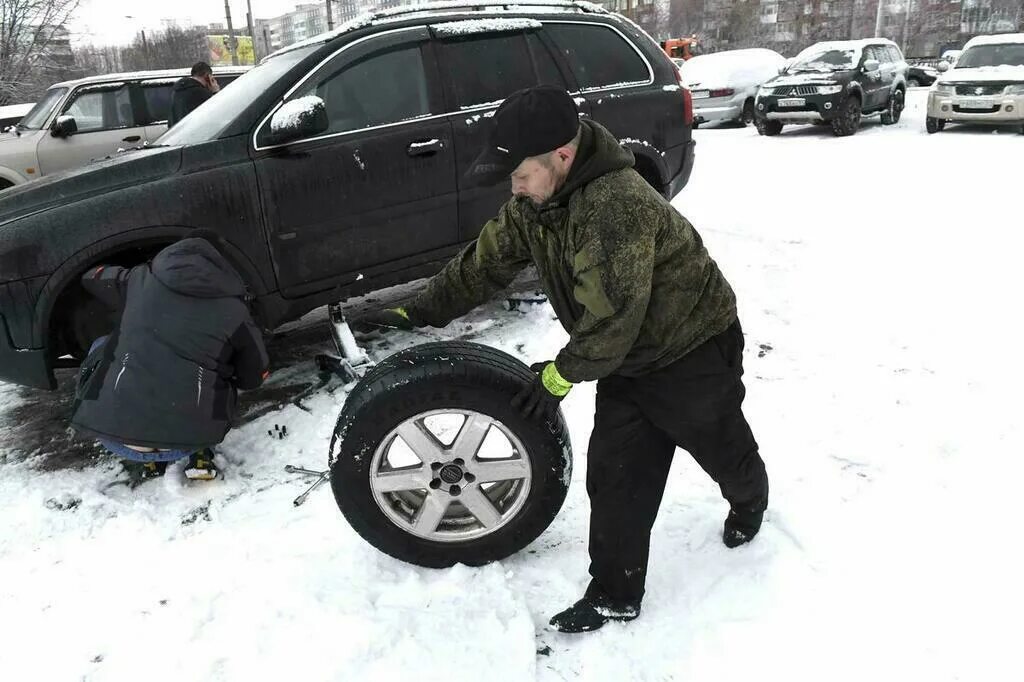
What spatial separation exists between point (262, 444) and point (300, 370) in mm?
878

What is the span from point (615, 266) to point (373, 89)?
2.81m

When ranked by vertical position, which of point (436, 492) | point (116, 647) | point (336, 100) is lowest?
point (116, 647)

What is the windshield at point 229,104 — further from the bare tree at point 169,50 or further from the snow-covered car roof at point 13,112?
the bare tree at point 169,50

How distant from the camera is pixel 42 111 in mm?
8219

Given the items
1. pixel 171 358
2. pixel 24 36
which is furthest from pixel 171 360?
pixel 24 36

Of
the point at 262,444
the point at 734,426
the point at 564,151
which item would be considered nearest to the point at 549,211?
the point at 564,151

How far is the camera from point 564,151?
1.89 metres

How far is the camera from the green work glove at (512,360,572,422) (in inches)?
82.4

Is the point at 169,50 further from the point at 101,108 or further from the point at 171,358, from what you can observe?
the point at 171,358

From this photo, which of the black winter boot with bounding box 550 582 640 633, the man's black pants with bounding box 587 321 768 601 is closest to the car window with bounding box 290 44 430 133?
the man's black pants with bounding box 587 321 768 601

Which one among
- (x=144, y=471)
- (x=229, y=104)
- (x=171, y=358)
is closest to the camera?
(x=171, y=358)

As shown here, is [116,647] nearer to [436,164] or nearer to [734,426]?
[734,426]

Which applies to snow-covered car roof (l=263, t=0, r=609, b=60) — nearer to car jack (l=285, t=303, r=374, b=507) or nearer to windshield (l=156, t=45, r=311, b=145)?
windshield (l=156, t=45, r=311, b=145)

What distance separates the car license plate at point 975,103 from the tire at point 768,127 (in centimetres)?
284
